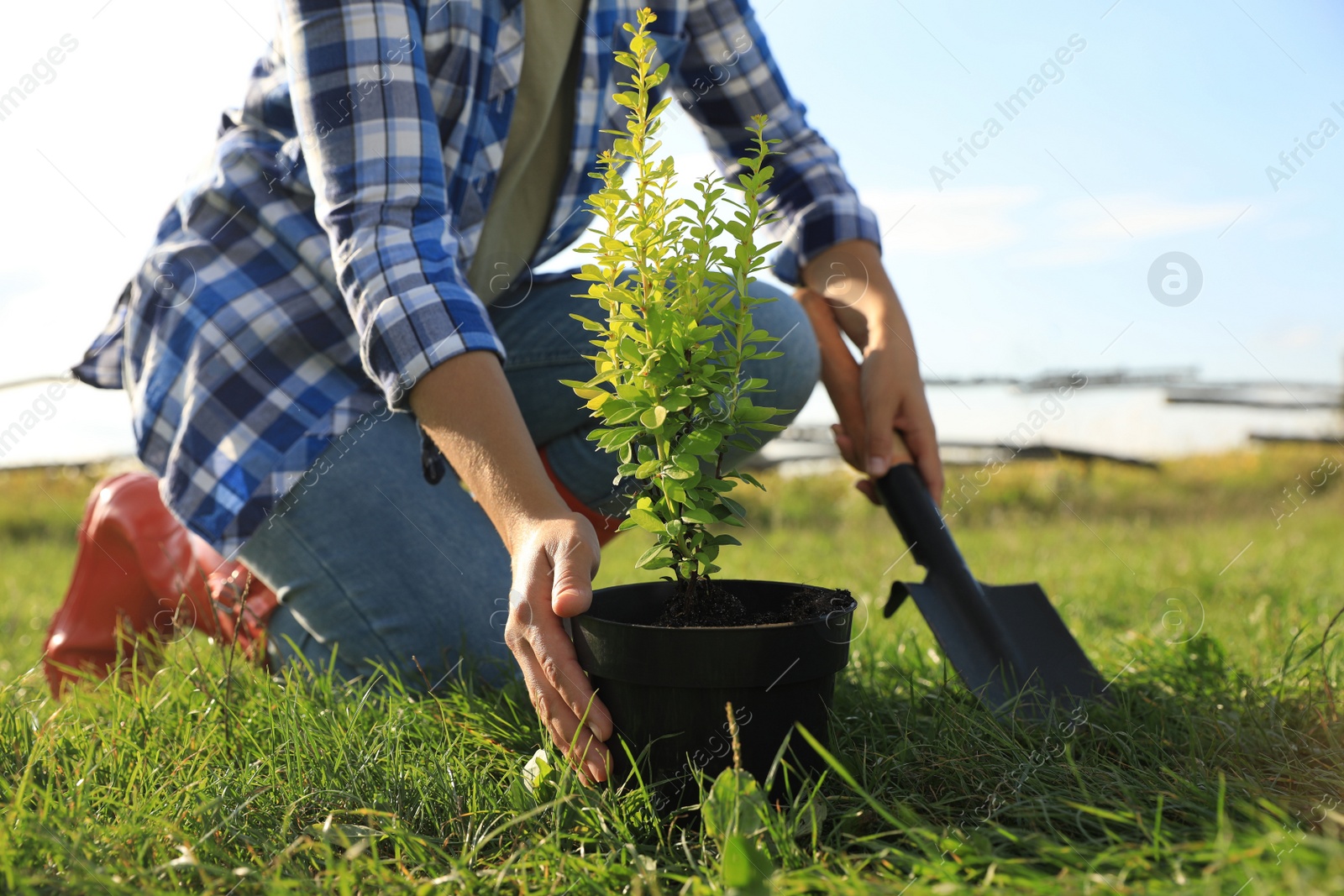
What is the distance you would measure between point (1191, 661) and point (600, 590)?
1.26 meters

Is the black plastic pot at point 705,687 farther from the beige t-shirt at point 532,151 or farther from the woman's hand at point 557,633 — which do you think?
the beige t-shirt at point 532,151

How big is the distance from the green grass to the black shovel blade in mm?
70

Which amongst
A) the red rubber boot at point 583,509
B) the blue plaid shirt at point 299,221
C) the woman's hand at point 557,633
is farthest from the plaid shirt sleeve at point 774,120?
the woman's hand at point 557,633

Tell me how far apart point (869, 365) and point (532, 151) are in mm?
922

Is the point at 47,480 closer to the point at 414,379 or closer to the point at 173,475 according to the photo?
the point at 173,475

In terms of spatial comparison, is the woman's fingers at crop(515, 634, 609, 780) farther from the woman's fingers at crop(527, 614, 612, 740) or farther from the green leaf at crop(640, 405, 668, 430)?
the green leaf at crop(640, 405, 668, 430)

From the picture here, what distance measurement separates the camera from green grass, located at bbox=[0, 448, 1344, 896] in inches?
42.8

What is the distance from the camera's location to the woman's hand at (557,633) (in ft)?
4.06

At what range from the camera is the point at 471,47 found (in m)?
1.91

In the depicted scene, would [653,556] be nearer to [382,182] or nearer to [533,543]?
[533,543]

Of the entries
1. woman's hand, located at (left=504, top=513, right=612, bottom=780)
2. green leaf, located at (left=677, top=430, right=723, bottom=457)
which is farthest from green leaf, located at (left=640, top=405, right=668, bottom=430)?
woman's hand, located at (left=504, top=513, right=612, bottom=780)

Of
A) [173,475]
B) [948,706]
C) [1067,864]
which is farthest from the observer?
[173,475]

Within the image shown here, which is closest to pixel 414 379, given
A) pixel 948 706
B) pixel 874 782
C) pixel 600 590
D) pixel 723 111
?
pixel 600 590

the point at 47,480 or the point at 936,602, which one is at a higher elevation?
the point at 936,602
